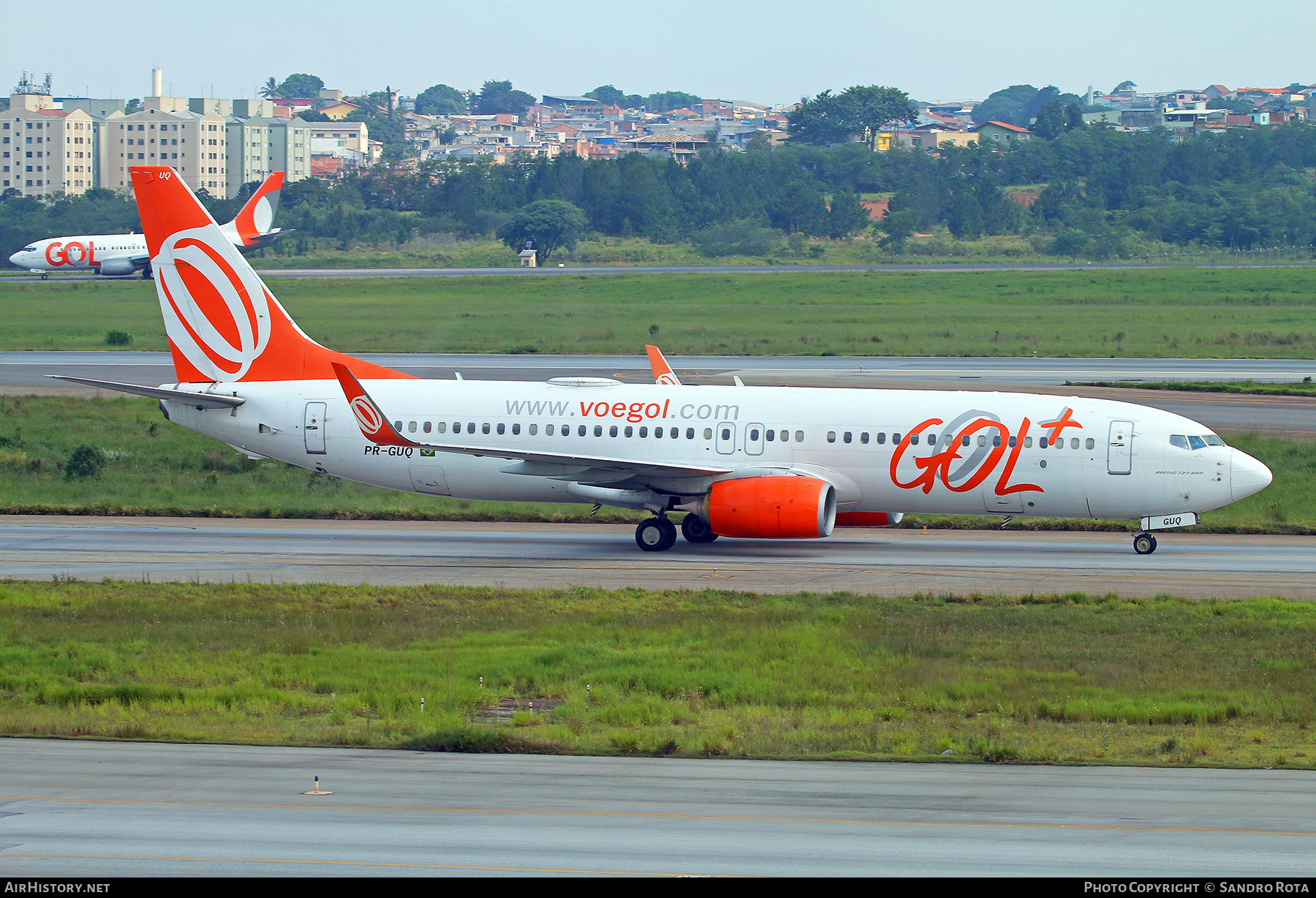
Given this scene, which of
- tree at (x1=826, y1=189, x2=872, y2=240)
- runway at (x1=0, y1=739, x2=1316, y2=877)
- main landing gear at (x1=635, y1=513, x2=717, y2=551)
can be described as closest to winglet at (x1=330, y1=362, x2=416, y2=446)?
main landing gear at (x1=635, y1=513, x2=717, y2=551)

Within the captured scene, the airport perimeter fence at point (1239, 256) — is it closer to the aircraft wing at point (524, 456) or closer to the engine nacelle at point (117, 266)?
the engine nacelle at point (117, 266)

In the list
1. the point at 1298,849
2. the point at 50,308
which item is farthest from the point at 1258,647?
the point at 50,308

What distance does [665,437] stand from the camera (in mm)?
33969

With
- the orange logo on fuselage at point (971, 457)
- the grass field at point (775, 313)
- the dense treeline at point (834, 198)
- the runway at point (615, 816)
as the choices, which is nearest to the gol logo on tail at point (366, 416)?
the orange logo on fuselage at point (971, 457)

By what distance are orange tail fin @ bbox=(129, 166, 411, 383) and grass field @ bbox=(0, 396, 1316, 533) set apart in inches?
179

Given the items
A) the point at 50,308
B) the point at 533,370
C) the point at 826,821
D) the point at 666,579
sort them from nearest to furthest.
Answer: the point at 826,821 < the point at 666,579 < the point at 533,370 < the point at 50,308

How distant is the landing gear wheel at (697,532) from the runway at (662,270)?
86940mm

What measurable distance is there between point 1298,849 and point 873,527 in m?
25.4

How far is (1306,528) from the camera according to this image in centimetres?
3578

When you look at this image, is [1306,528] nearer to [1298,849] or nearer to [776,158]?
[1298,849]

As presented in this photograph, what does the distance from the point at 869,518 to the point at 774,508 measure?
4201 mm

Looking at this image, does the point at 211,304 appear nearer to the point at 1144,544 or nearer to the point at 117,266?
the point at 1144,544

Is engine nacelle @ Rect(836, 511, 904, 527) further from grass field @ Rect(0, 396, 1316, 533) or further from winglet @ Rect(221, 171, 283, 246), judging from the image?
winglet @ Rect(221, 171, 283, 246)

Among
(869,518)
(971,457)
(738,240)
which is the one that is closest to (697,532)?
(869,518)
